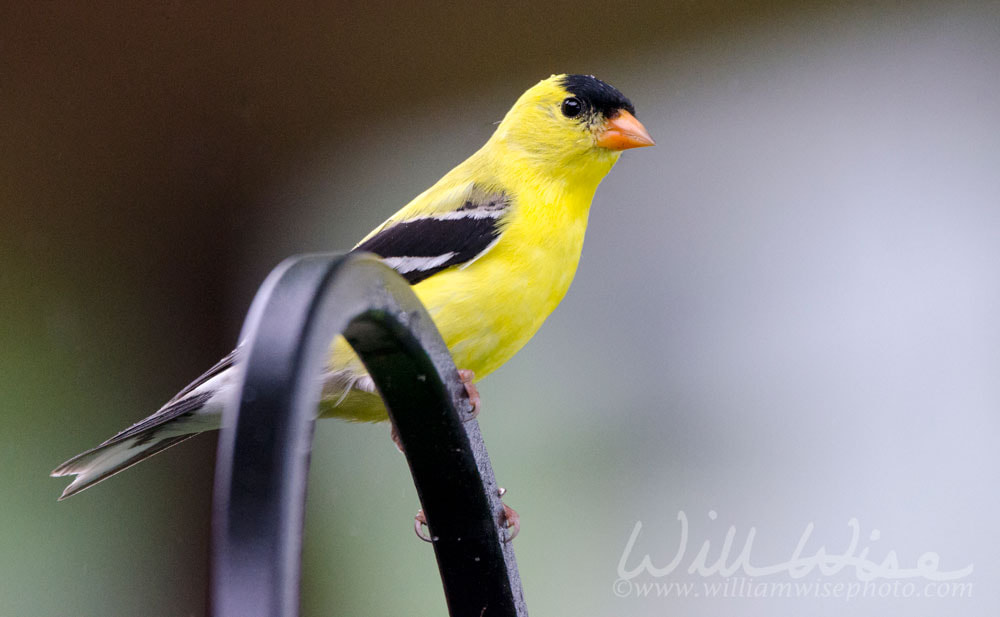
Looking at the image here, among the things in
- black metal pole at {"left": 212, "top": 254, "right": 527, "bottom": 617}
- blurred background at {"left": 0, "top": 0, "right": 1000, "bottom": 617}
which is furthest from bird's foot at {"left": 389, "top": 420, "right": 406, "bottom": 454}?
blurred background at {"left": 0, "top": 0, "right": 1000, "bottom": 617}

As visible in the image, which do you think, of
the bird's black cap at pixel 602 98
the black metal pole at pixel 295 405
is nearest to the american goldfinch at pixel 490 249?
the bird's black cap at pixel 602 98

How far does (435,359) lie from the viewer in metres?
0.60

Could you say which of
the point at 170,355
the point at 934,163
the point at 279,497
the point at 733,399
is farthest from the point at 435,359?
the point at 170,355

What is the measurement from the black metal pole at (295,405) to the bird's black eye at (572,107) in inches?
27.7

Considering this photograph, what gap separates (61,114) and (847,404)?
1739mm

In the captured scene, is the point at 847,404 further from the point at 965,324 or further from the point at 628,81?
the point at 628,81

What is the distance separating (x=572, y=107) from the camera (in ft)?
4.16

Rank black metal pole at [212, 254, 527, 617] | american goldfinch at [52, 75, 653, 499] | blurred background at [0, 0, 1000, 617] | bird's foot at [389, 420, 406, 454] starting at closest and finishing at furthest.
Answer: black metal pole at [212, 254, 527, 617]
bird's foot at [389, 420, 406, 454]
american goldfinch at [52, 75, 653, 499]
blurred background at [0, 0, 1000, 617]

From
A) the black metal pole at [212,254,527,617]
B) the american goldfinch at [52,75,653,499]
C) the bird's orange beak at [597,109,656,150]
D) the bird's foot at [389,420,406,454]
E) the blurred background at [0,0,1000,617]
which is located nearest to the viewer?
the black metal pole at [212,254,527,617]

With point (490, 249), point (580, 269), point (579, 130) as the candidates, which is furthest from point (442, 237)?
point (580, 269)

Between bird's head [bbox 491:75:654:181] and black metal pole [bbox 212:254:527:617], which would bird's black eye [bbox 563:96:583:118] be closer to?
bird's head [bbox 491:75:654:181]

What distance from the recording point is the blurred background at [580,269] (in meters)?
1.62

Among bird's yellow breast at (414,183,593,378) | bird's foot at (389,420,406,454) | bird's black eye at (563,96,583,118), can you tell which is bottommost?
bird's foot at (389,420,406,454)

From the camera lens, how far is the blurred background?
5.33 ft
